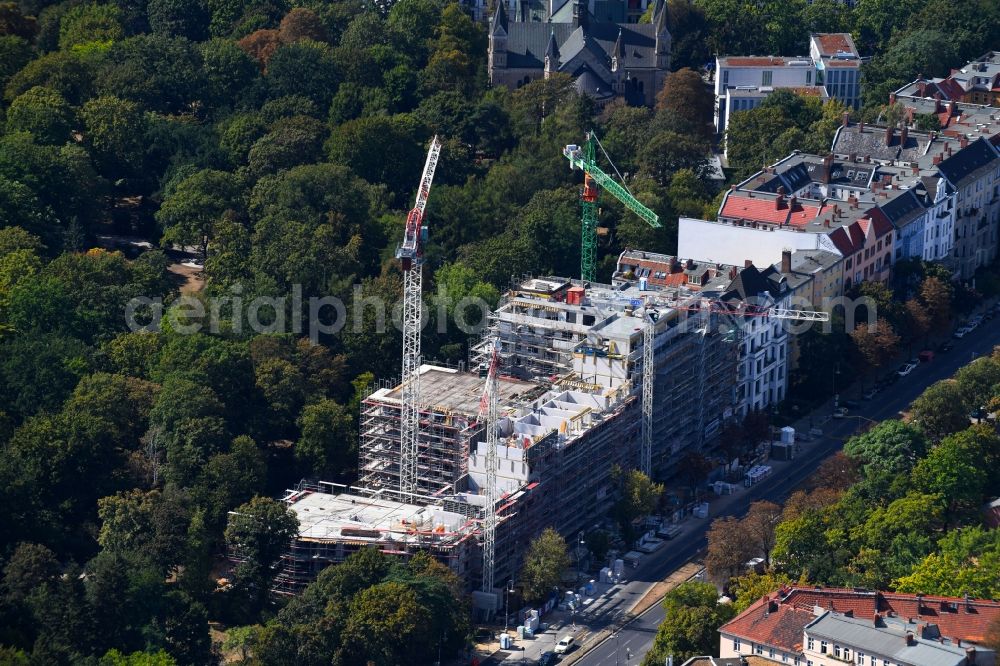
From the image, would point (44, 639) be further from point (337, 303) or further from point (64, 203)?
point (64, 203)

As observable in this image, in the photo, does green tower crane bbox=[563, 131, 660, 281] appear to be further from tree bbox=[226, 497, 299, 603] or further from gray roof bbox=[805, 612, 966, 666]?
gray roof bbox=[805, 612, 966, 666]

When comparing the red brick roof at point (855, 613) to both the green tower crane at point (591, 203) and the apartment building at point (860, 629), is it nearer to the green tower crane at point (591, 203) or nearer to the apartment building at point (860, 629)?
the apartment building at point (860, 629)

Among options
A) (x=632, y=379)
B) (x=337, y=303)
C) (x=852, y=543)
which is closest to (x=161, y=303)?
(x=337, y=303)

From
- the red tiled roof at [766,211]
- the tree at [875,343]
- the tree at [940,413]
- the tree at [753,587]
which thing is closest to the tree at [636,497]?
the tree at [753,587]

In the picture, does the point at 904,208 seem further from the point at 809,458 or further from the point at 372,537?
the point at 372,537

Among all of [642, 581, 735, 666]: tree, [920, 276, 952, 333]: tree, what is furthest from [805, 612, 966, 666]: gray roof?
[920, 276, 952, 333]: tree
